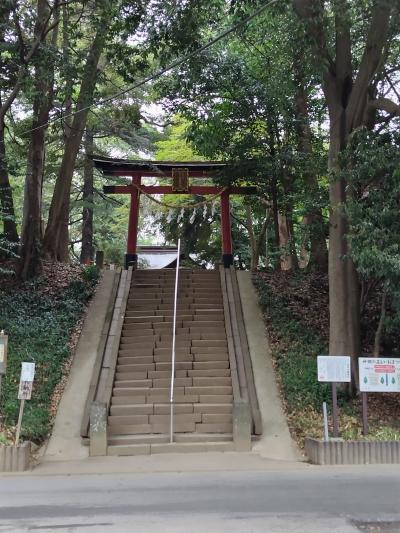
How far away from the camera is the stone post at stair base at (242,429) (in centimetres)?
1020

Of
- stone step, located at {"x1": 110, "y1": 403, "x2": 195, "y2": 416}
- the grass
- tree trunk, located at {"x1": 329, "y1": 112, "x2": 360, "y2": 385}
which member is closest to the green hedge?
tree trunk, located at {"x1": 329, "y1": 112, "x2": 360, "y2": 385}

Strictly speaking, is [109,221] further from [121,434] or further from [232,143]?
[121,434]

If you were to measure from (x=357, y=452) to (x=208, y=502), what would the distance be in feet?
11.8

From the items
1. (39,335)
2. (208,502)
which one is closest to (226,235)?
(39,335)

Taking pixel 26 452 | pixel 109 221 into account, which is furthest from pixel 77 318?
pixel 109 221

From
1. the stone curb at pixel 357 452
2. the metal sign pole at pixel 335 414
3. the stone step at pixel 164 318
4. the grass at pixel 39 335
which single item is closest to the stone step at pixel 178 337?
the stone step at pixel 164 318

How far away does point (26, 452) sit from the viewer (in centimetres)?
909

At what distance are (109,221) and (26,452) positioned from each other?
74.6ft

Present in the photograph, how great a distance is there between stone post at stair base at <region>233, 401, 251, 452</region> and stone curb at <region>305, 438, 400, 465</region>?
1424mm

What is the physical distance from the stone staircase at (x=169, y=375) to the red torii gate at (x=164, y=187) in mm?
3665

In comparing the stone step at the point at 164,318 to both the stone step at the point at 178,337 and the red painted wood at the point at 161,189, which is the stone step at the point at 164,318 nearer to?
the stone step at the point at 178,337

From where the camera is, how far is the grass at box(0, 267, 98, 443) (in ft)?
35.4

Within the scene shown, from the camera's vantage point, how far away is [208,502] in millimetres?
6648

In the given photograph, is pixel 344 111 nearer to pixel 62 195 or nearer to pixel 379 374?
pixel 379 374
